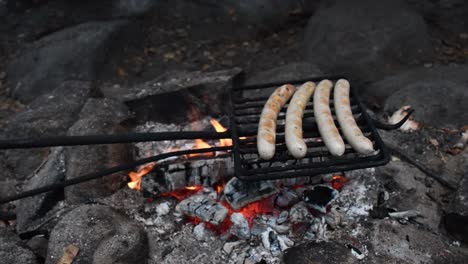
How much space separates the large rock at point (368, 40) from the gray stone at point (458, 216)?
2402mm

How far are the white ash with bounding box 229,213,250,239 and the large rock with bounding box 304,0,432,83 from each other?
3055 millimetres

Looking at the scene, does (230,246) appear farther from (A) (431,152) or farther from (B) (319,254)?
(A) (431,152)

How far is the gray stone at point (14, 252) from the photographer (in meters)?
3.36

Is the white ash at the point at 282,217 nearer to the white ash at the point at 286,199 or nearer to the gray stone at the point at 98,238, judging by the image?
the white ash at the point at 286,199

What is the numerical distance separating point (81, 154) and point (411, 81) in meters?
4.28

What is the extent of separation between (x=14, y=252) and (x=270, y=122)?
248 centimetres

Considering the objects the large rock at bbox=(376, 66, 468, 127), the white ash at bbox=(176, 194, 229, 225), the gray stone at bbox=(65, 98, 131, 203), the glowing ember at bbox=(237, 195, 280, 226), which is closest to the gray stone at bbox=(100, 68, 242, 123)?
the gray stone at bbox=(65, 98, 131, 203)

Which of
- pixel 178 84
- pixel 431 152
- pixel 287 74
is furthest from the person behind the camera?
pixel 287 74

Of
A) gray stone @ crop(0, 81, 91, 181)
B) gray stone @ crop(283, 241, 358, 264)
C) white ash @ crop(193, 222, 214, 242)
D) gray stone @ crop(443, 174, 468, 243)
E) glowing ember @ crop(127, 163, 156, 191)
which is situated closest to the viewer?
gray stone @ crop(283, 241, 358, 264)

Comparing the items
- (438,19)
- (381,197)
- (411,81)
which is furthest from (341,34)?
(381,197)

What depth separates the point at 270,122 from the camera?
3383 mm

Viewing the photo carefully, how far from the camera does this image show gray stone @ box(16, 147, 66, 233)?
13.1 ft

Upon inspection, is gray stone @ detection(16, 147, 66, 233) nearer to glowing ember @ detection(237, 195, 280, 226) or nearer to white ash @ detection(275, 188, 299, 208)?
glowing ember @ detection(237, 195, 280, 226)

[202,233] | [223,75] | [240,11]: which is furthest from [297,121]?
[240,11]
